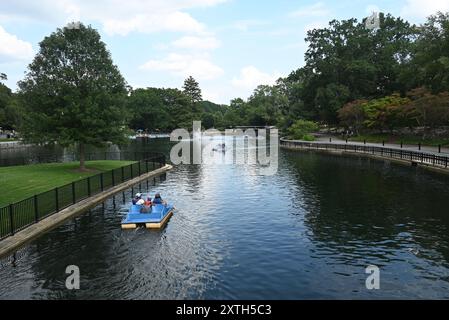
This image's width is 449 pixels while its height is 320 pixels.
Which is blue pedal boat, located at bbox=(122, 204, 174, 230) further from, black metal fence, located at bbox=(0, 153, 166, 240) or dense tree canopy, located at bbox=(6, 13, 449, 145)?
dense tree canopy, located at bbox=(6, 13, 449, 145)

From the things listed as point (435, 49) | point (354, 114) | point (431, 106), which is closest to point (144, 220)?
point (431, 106)

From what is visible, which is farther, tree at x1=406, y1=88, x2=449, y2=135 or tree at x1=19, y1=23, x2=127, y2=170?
tree at x1=406, y1=88, x2=449, y2=135

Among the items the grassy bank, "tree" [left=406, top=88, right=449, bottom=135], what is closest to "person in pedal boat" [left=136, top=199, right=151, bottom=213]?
"tree" [left=406, top=88, right=449, bottom=135]

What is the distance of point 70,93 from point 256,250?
27327 mm

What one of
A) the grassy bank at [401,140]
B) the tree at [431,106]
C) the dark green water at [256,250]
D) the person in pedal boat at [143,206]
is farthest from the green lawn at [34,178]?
the grassy bank at [401,140]

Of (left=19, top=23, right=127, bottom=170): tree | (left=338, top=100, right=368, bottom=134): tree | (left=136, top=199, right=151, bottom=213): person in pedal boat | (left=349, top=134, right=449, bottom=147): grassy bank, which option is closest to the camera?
(left=136, top=199, right=151, bottom=213): person in pedal boat

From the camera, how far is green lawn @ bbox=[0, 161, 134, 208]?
28.6m

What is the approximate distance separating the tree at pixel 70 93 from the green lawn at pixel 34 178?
3.14 meters

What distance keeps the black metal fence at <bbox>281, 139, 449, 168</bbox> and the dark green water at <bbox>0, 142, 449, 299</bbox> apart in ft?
42.4

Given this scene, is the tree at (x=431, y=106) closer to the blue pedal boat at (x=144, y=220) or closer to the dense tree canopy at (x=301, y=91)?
the dense tree canopy at (x=301, y=91)

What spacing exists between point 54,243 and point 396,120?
247 feet

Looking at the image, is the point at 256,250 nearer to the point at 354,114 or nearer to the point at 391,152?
the point at 391,152

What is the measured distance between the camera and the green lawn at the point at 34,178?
28609 millimetres
